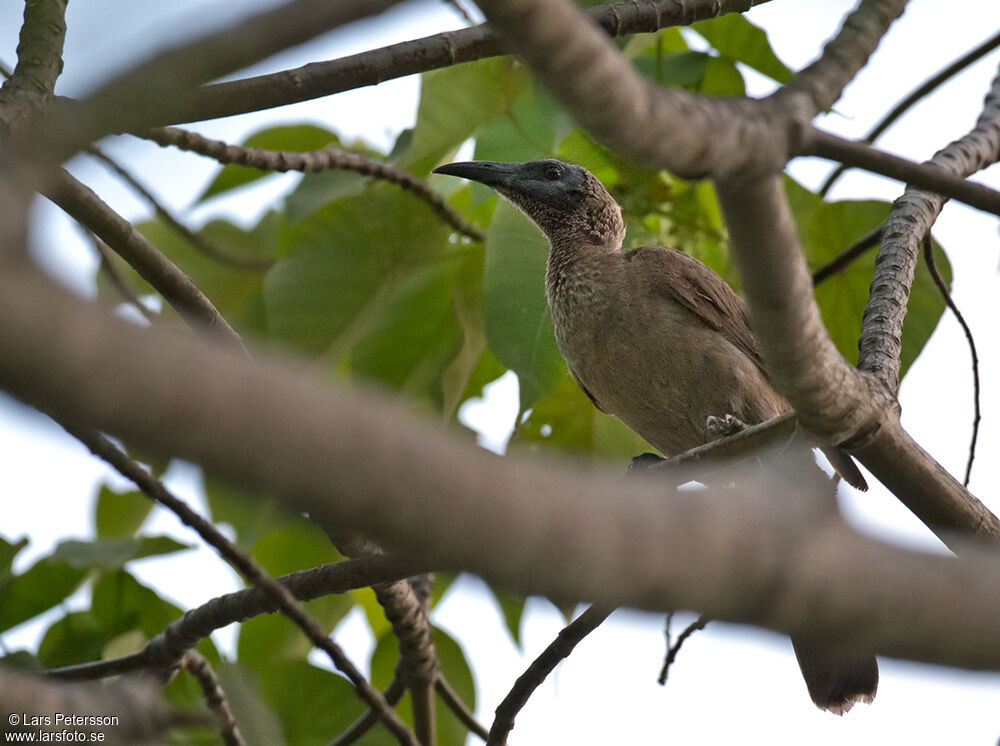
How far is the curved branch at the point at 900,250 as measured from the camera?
7.89 feet

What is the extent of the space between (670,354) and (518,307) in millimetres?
723

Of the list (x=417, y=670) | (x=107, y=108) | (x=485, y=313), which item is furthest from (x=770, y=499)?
(x=417, y=670)

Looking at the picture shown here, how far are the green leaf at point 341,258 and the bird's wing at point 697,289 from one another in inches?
30.1

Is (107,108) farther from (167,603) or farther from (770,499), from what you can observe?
(167,603)

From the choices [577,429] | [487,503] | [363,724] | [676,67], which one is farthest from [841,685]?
[487,503]

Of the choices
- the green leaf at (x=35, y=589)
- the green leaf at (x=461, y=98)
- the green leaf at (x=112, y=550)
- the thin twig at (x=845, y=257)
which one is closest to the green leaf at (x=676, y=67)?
the green leaf at (x=461, y=98)

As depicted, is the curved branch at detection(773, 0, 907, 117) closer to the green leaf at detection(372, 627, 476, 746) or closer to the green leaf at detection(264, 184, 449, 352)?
the green leaf at detection(264, 184, 449, 352)

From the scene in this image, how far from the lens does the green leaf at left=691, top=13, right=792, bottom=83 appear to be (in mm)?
3660

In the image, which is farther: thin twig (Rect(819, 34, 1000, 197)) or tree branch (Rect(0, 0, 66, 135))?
thin twig (Rect(819, 34, 1000, 197))

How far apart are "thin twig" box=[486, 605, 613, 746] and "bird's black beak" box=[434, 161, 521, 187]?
2162 mm

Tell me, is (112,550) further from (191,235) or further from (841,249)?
(841,249)

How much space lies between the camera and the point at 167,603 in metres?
3.66

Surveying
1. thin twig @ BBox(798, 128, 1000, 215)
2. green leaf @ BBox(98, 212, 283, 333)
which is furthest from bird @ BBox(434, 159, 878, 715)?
thin twig @ BBox(798, 128, 1000, 215)

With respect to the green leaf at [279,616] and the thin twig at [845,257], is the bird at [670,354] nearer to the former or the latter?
the thin twig at [845,257]
